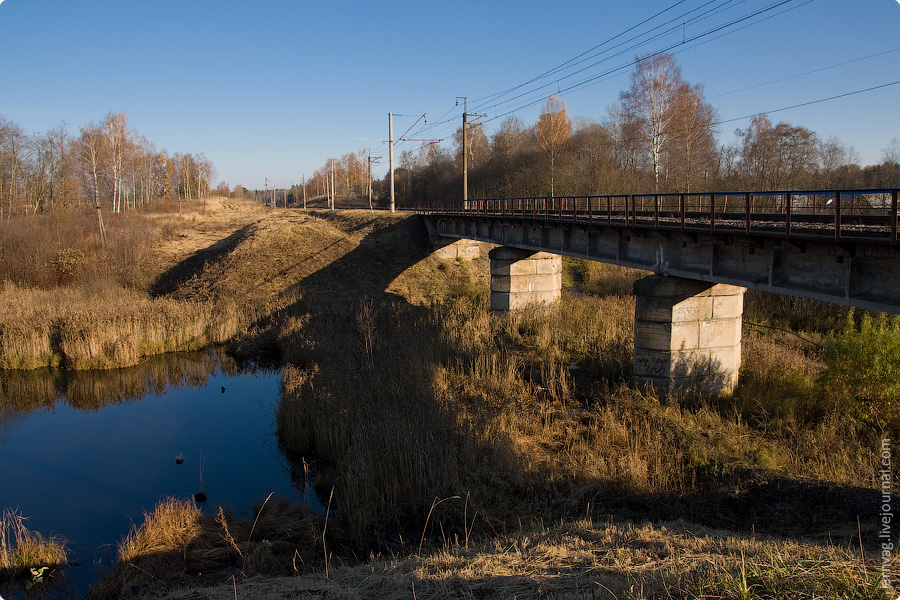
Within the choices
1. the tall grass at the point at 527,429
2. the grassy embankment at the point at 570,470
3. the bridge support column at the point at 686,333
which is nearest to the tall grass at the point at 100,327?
the grassy embankment at the point at 570,470

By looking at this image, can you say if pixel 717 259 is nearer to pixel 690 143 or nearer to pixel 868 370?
pixel 868 370

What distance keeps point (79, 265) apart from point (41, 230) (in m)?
6.48

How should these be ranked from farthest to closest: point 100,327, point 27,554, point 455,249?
point 455,249 < point 100,327 < point 27,554

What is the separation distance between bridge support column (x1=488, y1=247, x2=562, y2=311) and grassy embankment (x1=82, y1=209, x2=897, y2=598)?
3490 millimetres

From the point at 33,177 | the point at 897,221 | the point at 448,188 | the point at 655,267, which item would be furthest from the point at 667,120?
the point at 33,177

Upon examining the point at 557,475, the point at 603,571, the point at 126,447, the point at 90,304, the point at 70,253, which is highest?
the point at 70,253

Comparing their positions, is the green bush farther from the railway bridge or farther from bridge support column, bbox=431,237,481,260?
bridge support column, bbox=431,237,481,260

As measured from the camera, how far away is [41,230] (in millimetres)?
36000

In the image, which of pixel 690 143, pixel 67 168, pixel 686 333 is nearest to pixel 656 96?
pixel 690 143

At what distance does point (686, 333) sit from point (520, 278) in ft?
34.4

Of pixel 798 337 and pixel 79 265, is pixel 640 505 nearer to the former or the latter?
pixel 798 337

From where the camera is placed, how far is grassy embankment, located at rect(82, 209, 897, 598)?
18.9ft

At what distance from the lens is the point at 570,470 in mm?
9859

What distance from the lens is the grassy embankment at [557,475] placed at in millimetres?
5832
